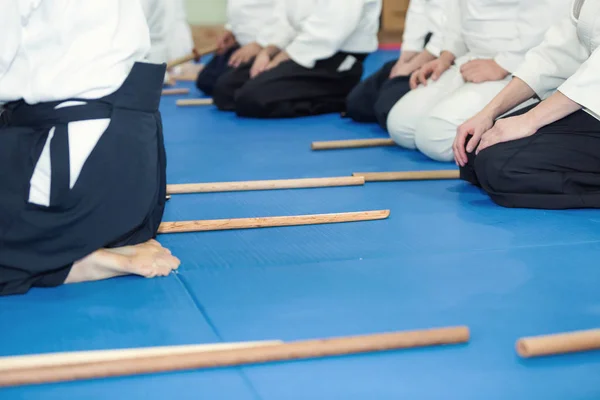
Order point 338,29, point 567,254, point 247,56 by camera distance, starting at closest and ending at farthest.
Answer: point 567,254 < point 338,29 < point 247,56

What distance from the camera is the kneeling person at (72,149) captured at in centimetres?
171

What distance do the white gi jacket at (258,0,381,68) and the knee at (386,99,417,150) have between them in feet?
3.30

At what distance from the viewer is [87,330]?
152cm

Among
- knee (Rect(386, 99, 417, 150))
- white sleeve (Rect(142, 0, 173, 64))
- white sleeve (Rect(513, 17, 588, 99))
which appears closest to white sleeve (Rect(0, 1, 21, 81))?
white sleeve (Rect(513, 17, 588, 99))

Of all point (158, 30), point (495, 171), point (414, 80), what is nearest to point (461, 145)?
point (495, 171)

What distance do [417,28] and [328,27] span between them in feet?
1.75

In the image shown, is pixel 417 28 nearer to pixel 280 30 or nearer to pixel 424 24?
pixel 424 24

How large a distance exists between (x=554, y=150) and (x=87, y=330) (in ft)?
5.13

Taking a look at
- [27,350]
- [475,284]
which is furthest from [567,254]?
[27,350]

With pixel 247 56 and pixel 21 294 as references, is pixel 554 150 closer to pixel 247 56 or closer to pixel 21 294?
pixel 21 294

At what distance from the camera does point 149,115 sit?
1.89 meters

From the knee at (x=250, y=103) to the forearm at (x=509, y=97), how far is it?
1829 mm

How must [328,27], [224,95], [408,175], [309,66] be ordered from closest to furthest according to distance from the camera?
1. [408,175]
2. [328,27]
3. [309,66]
4. [224,95]

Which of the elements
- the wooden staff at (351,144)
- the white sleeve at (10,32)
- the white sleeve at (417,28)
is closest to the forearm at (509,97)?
the wooden staff at (351,144)
